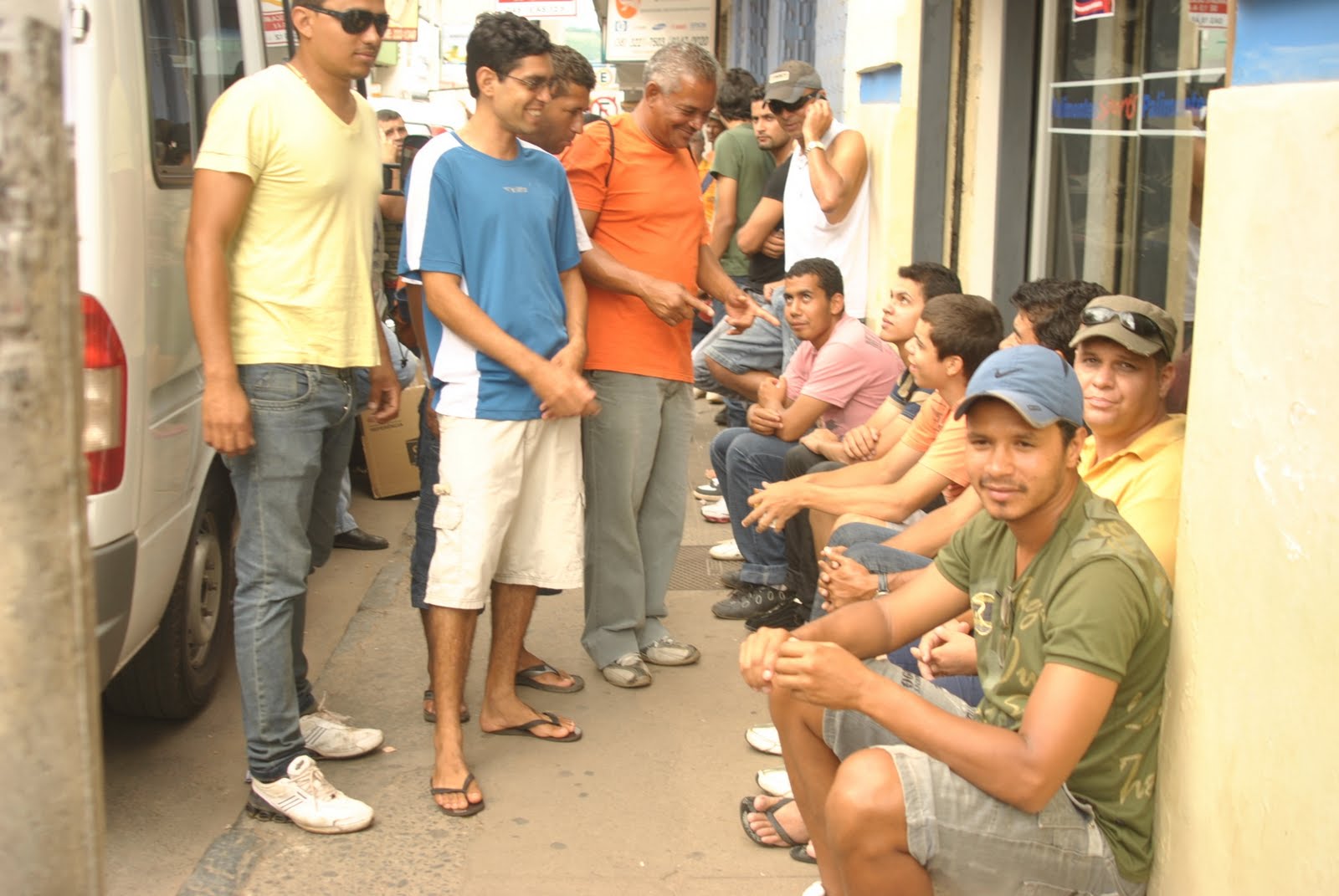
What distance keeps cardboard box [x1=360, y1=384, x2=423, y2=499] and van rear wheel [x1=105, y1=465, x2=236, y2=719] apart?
2702 mm

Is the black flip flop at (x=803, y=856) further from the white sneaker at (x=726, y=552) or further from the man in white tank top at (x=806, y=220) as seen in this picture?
the man in white tank top at (x=806, y=220)

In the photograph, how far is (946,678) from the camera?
3.44 m

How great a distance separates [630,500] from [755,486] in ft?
3.46

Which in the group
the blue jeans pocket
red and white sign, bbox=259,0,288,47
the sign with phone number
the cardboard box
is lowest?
the cardboard box

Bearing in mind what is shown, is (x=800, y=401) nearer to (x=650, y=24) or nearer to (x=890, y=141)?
(x=890, y=141)

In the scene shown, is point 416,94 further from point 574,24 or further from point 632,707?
point 632,707

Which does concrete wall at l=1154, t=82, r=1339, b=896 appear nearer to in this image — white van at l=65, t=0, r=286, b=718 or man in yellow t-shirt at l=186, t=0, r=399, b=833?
man in yellow t-shirt at l=186, t=0, r=399, b=833

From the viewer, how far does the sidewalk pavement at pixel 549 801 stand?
3609 mm

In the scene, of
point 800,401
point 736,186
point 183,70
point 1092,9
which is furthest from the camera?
point 736,186

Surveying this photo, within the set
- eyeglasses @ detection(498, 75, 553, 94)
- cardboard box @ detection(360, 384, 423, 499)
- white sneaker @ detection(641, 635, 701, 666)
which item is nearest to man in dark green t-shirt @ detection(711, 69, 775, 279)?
cardboard box @ detection(360, 384, 423, 499)

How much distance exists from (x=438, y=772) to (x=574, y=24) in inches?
1854

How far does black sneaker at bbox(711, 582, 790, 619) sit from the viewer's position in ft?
18.7

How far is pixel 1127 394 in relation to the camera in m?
3.23

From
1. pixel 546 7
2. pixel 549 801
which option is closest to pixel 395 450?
pixel 549 801
